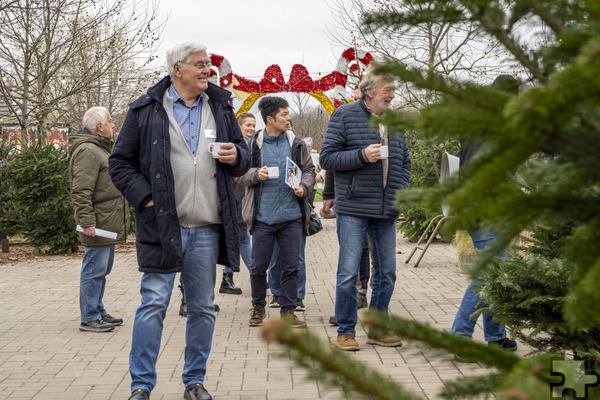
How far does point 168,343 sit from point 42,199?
8.28 m

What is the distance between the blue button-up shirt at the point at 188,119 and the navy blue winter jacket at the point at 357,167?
1.57 meters

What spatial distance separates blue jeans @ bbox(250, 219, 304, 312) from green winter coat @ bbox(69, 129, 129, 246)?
1.20 m

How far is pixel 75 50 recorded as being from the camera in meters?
19.8

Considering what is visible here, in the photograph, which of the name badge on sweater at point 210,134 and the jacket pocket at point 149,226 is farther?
the name badge on sweater at point 210,134

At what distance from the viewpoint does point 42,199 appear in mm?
14461

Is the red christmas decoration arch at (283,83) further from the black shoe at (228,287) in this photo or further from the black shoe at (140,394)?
the black shoe at (140,394)

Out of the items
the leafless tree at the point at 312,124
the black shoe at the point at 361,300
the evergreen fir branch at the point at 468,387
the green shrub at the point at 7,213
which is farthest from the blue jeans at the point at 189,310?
the leafless tree at the point at 312,124

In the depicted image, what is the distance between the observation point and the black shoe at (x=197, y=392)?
4977 mm

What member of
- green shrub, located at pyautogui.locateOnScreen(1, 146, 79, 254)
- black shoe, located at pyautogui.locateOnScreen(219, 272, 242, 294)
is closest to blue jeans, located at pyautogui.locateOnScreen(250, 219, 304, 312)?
black shoe, located at pyautogui.locateOnScreen(219, 272, 242, 294)

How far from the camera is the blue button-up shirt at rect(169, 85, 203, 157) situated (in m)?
5.05

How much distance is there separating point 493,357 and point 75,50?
19697mm

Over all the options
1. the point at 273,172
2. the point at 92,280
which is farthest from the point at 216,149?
the point at 92,280

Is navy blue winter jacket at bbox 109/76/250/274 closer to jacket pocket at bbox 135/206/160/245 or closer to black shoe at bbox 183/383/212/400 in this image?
jacket pocket at bbox 135/206/160/245

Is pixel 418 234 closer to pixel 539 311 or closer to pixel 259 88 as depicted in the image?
→ pixel 259 88
